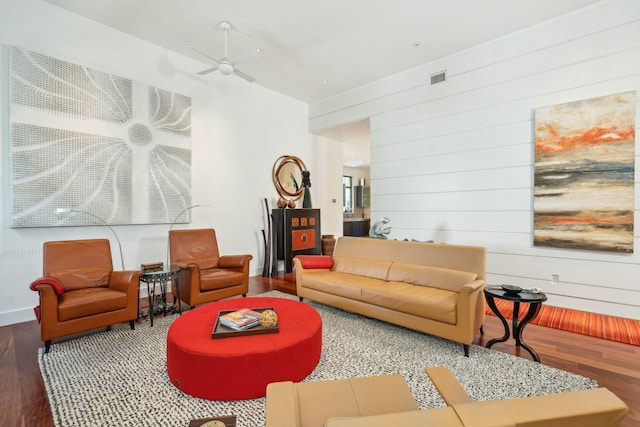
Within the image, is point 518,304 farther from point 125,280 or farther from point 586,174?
point 125,280

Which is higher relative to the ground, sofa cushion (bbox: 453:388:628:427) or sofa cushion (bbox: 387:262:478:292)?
sofa cushion (bbox: 453:388:628:427)

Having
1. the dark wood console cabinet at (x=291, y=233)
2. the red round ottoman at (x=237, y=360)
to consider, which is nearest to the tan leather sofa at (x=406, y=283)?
the red round ottoman at (x=237, y=360)

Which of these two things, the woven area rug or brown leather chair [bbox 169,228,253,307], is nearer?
the woven area rug

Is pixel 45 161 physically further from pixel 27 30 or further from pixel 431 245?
pixel 431 245

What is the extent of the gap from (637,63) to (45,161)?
6.74m

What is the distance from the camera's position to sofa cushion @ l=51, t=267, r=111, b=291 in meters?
3.02

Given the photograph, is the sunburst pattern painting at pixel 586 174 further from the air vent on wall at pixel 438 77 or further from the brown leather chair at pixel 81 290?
the brown leather chair at pixel 81 290

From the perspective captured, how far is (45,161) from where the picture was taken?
3404mm

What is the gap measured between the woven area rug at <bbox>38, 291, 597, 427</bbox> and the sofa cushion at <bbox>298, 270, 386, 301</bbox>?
0.39 metres

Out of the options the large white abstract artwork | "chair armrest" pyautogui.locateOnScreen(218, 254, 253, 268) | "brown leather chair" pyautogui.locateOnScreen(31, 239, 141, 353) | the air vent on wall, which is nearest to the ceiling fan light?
the large white abstract artwork

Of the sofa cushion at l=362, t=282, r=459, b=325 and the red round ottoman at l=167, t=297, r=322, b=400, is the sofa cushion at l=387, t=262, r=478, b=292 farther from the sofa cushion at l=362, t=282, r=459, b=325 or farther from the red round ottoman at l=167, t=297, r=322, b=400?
the red round ottoman at l=167, t=297, r=322, b=400

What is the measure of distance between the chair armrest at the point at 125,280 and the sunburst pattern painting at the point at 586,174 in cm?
480

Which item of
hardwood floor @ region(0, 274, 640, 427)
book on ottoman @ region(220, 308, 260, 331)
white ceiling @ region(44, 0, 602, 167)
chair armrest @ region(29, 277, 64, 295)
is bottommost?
hardwood floor @ region(0, 274, 640, 427)

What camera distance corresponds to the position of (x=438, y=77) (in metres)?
4.88
